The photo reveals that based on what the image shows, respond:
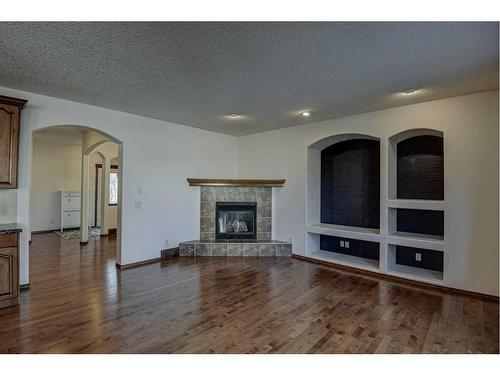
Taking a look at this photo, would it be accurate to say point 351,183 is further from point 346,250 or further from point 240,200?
point 240,200

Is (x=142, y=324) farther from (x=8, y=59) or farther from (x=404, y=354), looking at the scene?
(x=8, y=59)

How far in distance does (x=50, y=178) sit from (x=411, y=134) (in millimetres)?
9440

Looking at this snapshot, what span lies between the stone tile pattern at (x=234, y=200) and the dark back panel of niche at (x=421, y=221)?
2.41 meters

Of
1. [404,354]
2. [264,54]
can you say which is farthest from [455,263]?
[264,54]

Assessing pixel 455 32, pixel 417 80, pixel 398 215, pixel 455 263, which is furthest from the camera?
pixel 398 215

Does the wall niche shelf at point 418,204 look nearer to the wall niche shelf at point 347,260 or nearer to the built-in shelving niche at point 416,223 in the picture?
the built-in shelving niche at point 416,223

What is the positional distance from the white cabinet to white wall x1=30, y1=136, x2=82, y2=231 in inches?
8.4

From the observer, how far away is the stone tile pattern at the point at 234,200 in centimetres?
568

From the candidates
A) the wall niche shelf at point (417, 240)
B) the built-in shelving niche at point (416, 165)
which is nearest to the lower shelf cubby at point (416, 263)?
the wall niche shelf at point (417, 240)

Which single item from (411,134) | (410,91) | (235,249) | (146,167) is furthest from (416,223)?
(146,167)

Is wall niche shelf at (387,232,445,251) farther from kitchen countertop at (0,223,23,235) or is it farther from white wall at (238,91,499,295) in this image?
kitchen countertop at (0,223,23,235)

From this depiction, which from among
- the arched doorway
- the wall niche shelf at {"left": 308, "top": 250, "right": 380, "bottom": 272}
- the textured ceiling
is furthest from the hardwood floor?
the arched doorway

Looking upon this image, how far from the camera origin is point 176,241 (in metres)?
5.32
